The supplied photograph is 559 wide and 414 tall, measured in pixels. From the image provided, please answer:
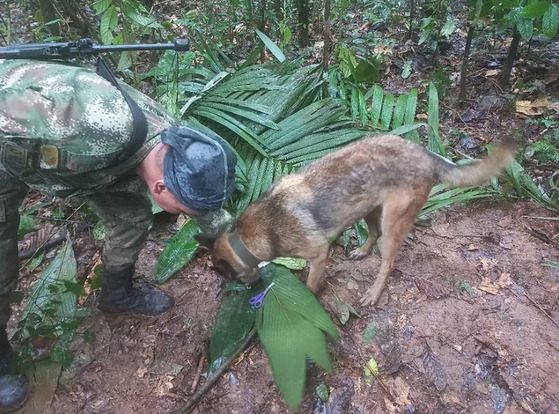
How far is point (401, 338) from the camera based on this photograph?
3.22 m

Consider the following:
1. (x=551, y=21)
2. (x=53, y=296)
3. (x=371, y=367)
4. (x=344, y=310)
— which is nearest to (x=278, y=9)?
(x=551, y=21)

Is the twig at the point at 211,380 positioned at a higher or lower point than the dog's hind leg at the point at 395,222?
lower

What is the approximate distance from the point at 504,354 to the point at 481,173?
1351mm

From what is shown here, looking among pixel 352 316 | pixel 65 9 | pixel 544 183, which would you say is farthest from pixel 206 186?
pixel 65 9

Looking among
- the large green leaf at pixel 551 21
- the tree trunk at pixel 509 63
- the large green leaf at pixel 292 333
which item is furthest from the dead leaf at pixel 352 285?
the tree trunk at pixel 509 63

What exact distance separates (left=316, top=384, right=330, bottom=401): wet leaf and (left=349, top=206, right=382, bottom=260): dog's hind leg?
1.38 meters

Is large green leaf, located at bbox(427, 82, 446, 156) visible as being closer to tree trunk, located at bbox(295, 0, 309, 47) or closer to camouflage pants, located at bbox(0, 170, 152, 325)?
tree trunk, located at bbox(295, 0, 309, 47)

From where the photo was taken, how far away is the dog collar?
120 inches

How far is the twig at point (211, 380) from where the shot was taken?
2871mm

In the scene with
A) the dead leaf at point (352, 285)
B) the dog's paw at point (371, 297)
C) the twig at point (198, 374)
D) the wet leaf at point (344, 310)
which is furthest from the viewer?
the dead leaf at point (352, 285)

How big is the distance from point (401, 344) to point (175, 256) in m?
2.03

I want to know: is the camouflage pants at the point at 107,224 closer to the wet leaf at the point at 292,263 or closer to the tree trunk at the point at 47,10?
the wet leaf at the point at 292,263

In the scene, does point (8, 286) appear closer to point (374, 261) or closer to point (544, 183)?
point (374, 261)

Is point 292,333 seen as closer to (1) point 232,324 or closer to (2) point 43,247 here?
(1) point 232,324
